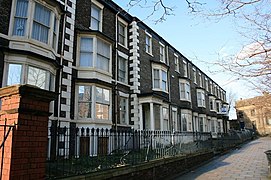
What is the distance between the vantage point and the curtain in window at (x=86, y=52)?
1304cm

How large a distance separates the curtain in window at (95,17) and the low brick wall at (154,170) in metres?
9.40

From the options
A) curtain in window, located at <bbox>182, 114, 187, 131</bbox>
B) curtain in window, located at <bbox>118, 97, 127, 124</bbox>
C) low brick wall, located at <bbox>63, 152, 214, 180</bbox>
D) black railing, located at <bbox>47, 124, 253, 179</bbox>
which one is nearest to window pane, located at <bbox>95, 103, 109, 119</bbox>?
black railing, located at <bbox>47, 124, 253, 179</bbox>

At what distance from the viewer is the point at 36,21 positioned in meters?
9.90

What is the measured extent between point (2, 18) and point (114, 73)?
7468mm

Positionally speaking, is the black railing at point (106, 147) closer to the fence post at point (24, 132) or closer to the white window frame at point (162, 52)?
the fence post at point (24, 132)

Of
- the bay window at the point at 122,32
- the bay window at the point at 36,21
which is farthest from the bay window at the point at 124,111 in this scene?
the bay window at the point at 36,21

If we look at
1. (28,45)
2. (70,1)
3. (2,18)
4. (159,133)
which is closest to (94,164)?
(159,133)

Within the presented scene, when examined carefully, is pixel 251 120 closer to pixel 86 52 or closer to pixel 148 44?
pixel 148 44

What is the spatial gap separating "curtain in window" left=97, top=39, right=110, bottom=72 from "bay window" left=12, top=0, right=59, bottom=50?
313 centimetres

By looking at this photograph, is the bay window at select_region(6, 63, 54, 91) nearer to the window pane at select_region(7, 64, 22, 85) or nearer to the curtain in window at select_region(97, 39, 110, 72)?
the window pane at select_region(7, 64, 22, 85)

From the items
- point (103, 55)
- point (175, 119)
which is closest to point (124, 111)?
point (103, 55)

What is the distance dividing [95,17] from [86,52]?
3.07 metres

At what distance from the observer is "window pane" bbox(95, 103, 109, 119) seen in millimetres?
12852

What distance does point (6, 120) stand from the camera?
3914 millimetres
